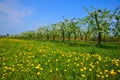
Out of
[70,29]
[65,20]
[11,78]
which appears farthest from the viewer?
[65,20]

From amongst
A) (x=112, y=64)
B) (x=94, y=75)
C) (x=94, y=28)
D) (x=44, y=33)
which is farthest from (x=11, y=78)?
(x=44, y=33)

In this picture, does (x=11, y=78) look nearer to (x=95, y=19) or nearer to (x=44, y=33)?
(x=95, y=19)

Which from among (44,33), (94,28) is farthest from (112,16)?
(44,33)

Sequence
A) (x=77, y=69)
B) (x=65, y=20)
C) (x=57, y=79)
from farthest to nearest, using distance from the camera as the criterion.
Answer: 1. (x=65, y=20)
2. (x=77, y=69)
3. (x=57, y=79)

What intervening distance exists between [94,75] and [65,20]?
5930 centimetres

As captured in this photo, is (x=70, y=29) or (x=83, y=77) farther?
(x=70, y=29)

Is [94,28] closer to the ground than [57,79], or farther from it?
farther from it

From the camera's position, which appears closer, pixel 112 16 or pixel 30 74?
pixel 30 74

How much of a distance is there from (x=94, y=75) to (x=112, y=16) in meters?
33.5

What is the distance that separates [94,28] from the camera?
36656 millimetres

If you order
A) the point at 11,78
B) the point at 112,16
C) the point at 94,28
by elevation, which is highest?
the point at 112,16

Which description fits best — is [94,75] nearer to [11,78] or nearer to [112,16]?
[11,78]

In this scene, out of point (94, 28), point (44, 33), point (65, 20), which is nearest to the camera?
Answer: point (94, 28)

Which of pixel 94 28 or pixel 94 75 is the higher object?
pixel 94 28
